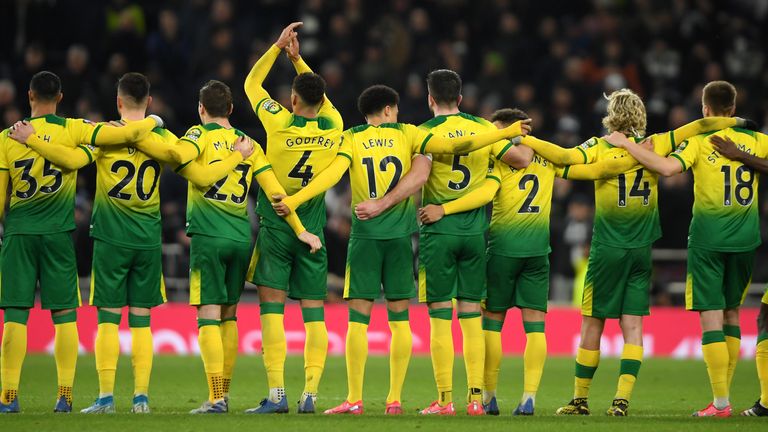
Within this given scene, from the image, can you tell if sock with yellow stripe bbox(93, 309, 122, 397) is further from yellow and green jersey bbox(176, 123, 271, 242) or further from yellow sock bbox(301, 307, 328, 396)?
yellow sock bbox(301, 307, 328, 396)

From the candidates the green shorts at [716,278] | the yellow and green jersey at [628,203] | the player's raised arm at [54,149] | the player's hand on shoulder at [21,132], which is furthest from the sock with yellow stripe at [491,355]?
the player's hand on shoulder at [21,132]

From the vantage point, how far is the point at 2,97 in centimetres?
1820

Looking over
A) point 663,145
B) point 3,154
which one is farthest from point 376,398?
point 3,154

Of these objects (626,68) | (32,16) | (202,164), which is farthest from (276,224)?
(626,68)

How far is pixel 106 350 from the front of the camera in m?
9.71

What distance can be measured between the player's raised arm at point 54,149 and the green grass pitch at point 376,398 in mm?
2054

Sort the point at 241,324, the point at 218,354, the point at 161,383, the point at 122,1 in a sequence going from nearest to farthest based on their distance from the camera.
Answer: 1. the point at 218,354
2. the point at 161,383
3. the point at 241,324
4. the point at 122,1

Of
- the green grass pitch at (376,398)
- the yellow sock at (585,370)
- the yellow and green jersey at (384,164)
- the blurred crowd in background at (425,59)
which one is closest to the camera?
the green grass pitch at (376,398)

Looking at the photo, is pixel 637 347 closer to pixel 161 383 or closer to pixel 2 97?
pixel 161 383

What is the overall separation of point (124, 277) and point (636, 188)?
14.6 feet

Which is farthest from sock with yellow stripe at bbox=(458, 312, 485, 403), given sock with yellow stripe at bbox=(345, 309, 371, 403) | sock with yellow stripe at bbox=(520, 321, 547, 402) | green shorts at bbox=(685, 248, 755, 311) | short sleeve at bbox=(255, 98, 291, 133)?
short sleeve at bbox=(255, 98, 291, 133)

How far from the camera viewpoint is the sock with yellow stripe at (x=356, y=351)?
993cm

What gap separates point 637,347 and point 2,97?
11.8m

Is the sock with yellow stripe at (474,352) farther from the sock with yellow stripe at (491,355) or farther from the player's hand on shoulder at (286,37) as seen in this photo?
the player's hand on shoulder at (286,37)
